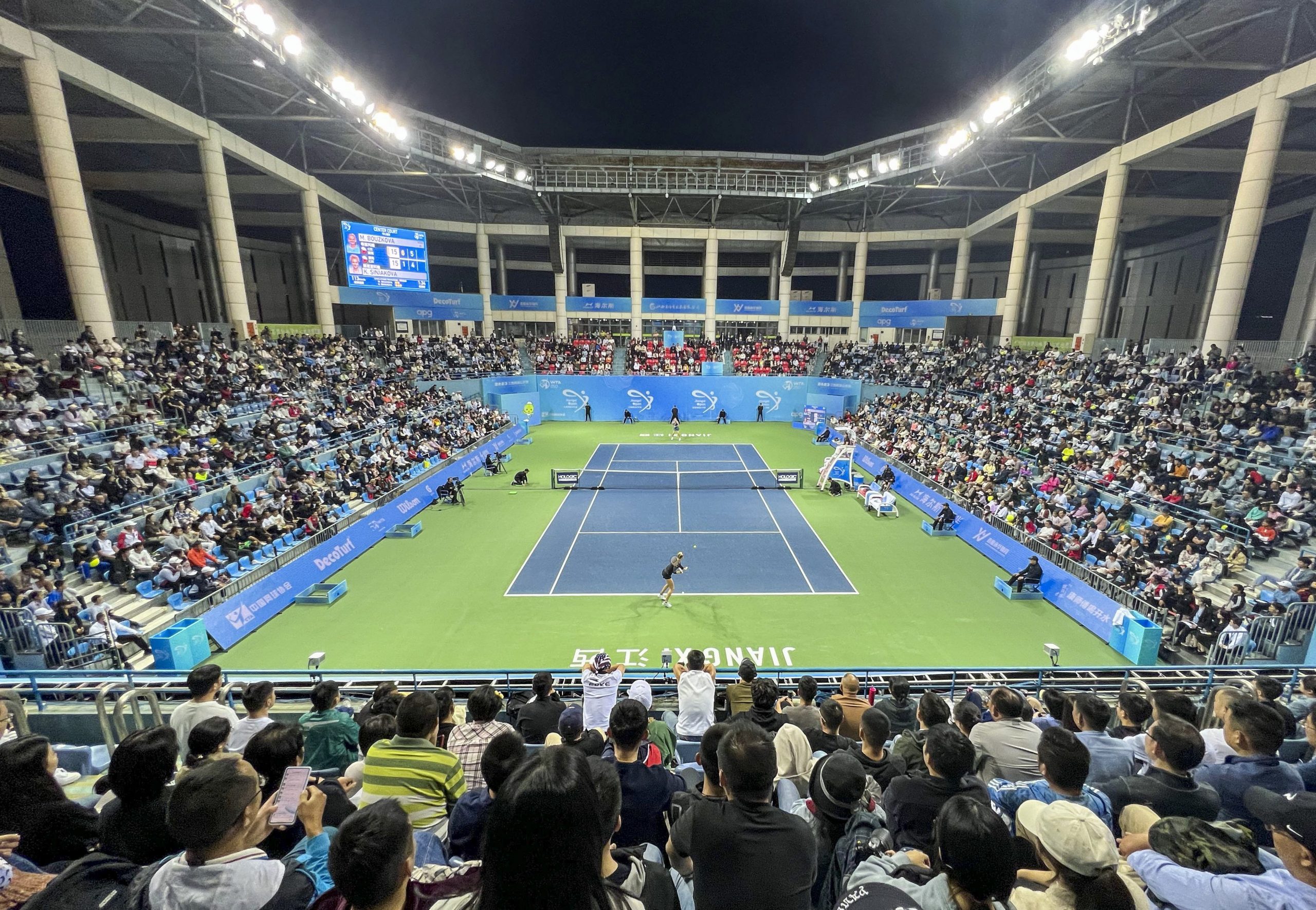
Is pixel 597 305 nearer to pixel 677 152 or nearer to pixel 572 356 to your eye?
pixel 572 356

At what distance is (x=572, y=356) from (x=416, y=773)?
42.6 m

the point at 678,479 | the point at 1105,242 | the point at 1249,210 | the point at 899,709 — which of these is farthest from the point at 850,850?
the point at 1105,242

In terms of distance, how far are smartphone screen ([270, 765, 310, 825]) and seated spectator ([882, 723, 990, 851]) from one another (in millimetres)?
3353

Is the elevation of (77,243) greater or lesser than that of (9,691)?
greater

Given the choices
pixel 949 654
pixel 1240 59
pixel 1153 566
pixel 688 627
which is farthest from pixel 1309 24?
pixel 688 627

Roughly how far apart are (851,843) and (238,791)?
3.06m

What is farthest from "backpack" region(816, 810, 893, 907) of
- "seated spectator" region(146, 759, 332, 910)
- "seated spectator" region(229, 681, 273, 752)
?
"seated spectator" region(229, 681, 273, 752)

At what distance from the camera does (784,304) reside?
1796 inches

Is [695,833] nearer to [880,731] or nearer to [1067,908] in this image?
[1067,908]

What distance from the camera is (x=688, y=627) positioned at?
1273cm

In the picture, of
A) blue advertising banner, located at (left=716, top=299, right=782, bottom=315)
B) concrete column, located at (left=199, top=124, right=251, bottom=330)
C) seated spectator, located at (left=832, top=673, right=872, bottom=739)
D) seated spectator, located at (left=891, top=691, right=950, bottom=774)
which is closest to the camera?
seated spectator, located at (left=891, top=691, right=950, bottom=774)

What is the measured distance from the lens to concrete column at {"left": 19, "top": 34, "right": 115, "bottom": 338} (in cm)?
1750

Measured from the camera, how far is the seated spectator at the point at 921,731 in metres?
4.71

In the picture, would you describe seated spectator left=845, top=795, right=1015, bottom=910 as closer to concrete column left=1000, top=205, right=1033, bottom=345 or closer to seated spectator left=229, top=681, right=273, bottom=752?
seated spectator left=229, top=681, right=273, bottom=752
